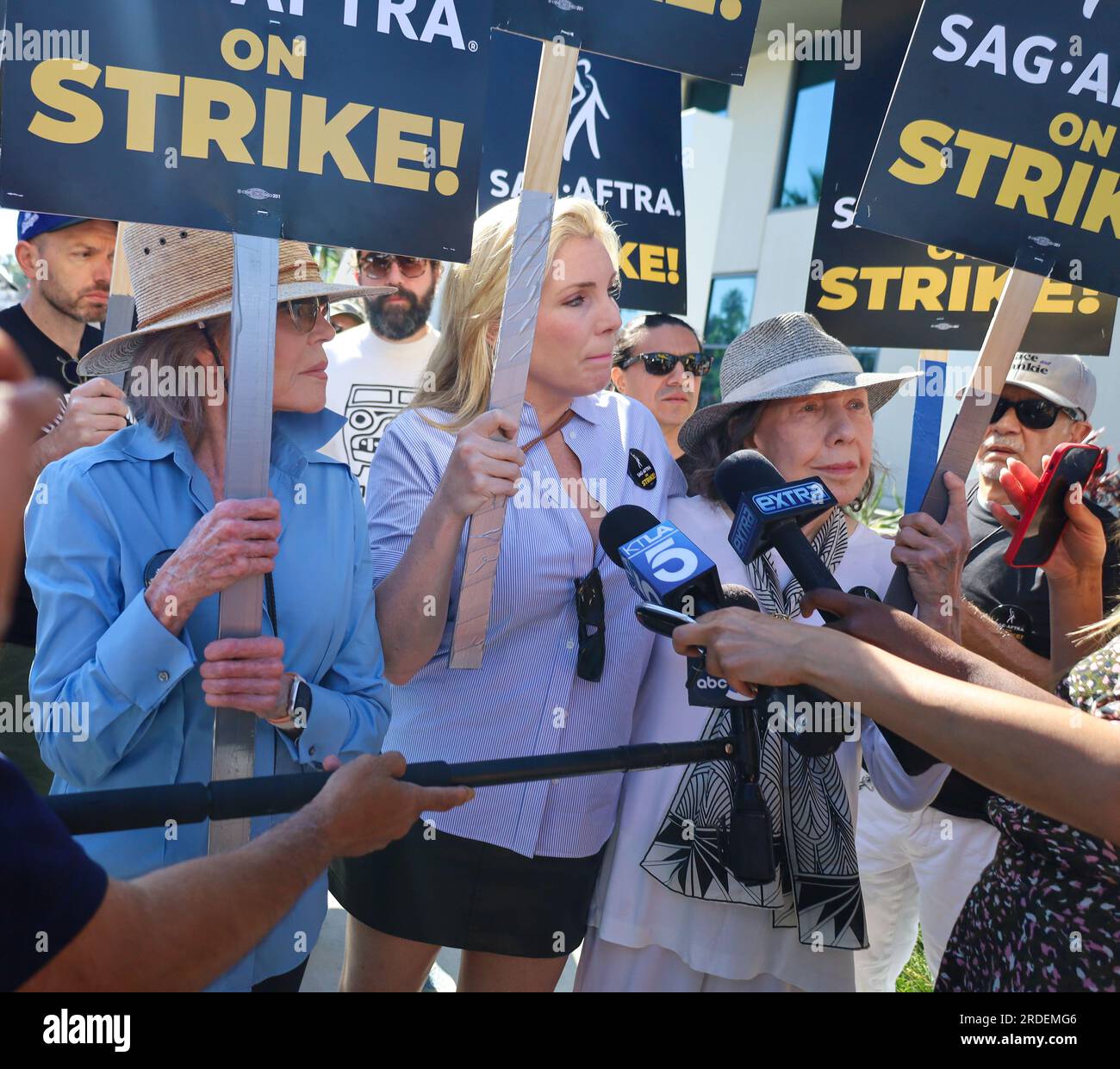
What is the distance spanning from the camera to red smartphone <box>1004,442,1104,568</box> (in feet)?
8.61

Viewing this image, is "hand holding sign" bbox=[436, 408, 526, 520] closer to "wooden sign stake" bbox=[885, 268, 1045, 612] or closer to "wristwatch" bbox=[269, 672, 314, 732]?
"wristwatch" bbox=[269, 672, 314, 732]

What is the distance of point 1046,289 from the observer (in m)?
3.34

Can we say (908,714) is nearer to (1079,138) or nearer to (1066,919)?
(1066,919)

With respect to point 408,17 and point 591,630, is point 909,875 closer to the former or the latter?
point 591,630

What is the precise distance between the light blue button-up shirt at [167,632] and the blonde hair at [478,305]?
48 cm

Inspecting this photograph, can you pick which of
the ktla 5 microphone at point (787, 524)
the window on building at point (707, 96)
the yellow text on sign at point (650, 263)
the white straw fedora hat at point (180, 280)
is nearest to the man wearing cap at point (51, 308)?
the white straw fedora hat at point (180, 280)

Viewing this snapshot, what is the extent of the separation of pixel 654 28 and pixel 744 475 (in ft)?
3.48

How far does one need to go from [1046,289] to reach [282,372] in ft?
7.62

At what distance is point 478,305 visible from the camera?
2783 millimetres

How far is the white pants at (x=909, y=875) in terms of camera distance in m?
3.60

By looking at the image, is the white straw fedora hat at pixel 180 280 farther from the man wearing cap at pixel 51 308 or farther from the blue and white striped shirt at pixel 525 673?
the man wearing cap at pixel 51 308

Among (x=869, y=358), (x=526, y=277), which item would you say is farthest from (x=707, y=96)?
(x=526, y=277)


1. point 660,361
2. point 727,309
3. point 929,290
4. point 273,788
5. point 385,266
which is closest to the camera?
point 273,788
